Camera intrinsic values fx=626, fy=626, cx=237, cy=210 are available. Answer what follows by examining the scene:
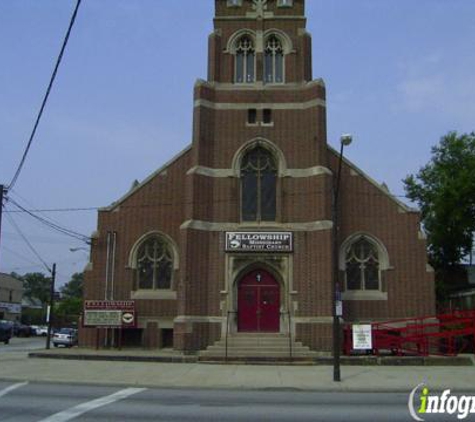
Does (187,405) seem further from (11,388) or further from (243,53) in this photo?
(243,53)

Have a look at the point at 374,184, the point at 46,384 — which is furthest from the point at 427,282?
the point at 46,384

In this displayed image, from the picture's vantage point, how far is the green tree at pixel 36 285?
13950 centimetres

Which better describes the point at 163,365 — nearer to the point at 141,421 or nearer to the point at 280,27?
the point at 141,421

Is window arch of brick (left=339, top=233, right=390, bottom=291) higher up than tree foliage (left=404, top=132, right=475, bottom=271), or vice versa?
tree foliage (left=404, top=132, right=475, bottom=271)

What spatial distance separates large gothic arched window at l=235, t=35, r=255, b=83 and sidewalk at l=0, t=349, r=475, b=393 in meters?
13.3

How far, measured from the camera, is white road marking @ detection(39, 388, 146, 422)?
1054 centimetres

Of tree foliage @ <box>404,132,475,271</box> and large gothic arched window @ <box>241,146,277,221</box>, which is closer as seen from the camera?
large gothic arched window @ <box>241,146,277,221</box>

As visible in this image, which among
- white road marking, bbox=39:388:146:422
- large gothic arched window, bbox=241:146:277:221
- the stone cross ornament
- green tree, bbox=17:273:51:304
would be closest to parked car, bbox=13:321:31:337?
large gothic arched window, bbox=241:146:277:221

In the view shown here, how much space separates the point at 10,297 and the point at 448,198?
209 ft

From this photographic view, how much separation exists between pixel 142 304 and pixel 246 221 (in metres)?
5.89

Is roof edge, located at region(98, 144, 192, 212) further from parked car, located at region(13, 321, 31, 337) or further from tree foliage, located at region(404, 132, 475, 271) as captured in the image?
parked car, located at region(13, 321, 31, 337)

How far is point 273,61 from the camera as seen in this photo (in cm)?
2853

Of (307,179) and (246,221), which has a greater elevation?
(307,179)

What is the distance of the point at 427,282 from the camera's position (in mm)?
27094
